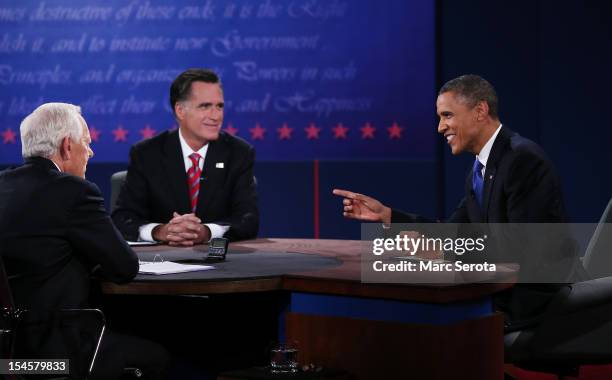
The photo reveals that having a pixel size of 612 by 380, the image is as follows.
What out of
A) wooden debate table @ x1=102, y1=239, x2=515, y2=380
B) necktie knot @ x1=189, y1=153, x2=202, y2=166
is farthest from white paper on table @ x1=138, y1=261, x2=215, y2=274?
necktie knot @ x1=189, y1=153, x2=202, y2=166

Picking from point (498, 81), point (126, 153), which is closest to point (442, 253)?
point (498, 81)

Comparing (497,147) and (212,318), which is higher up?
(497,147)

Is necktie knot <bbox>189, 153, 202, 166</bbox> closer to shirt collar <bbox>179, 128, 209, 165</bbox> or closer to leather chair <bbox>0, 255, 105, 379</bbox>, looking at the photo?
shirt collar <bbox>179, 128, 209, 165</bbox>

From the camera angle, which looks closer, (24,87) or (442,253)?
(442,253)

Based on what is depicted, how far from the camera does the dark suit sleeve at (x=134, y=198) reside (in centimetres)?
407

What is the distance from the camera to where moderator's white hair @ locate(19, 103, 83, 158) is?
2.76 meters

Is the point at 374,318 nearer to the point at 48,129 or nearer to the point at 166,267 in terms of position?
the point at 166,267

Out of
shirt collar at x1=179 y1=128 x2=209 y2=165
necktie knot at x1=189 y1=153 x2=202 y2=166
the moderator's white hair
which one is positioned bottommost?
the moderator's white hair

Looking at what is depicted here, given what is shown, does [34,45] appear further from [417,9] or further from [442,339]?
[442,339]

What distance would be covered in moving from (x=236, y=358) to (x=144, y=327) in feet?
1.15

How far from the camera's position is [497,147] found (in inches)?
135

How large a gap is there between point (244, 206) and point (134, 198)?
50 centimetres

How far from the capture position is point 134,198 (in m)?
4.11

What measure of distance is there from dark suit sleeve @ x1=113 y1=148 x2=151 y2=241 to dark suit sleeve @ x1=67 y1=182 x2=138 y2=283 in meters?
1.32
